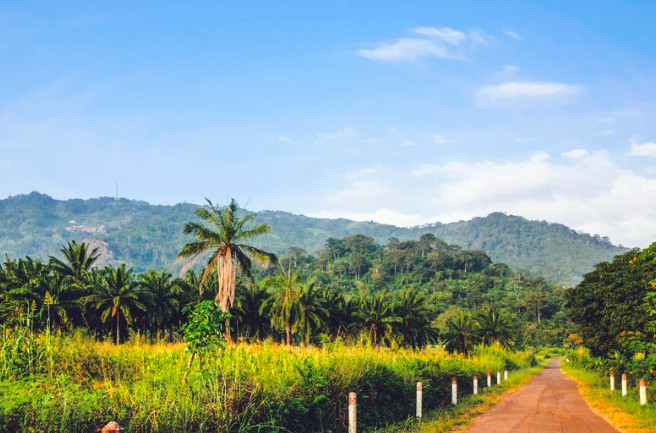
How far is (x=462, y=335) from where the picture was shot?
196ft

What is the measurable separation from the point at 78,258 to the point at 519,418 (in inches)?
2027

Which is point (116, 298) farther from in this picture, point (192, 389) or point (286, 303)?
point (192, 389)

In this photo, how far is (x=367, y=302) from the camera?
58750 mm

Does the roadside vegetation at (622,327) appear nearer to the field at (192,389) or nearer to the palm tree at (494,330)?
the field at (192,389)

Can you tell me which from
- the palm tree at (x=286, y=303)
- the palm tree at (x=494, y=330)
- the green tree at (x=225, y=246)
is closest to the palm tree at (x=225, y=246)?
the green tree at (x=225, y=246)

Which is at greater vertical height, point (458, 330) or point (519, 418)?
point (519, 418)

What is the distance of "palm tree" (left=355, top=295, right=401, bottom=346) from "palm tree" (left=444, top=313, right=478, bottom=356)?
818 centimetres

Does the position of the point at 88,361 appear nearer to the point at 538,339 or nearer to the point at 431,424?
the point at 431,424

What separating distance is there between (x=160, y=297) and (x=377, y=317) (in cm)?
2339

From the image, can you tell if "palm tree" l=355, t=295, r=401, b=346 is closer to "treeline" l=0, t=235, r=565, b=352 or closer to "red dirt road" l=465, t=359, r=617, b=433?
"treeline" l=0, t=235, r=565, b=352

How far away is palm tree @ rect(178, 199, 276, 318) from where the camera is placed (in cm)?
3562

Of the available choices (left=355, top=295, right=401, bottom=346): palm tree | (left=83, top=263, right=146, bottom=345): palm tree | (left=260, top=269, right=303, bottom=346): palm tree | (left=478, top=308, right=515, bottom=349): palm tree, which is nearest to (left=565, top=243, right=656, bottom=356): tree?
(left=355, top=295, right=401, bottom=346): palm tree

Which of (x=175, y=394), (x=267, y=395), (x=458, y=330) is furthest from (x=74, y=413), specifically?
(x=458, y=330)

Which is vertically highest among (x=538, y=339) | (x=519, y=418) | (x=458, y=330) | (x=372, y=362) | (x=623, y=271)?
(x=623, y=271)
